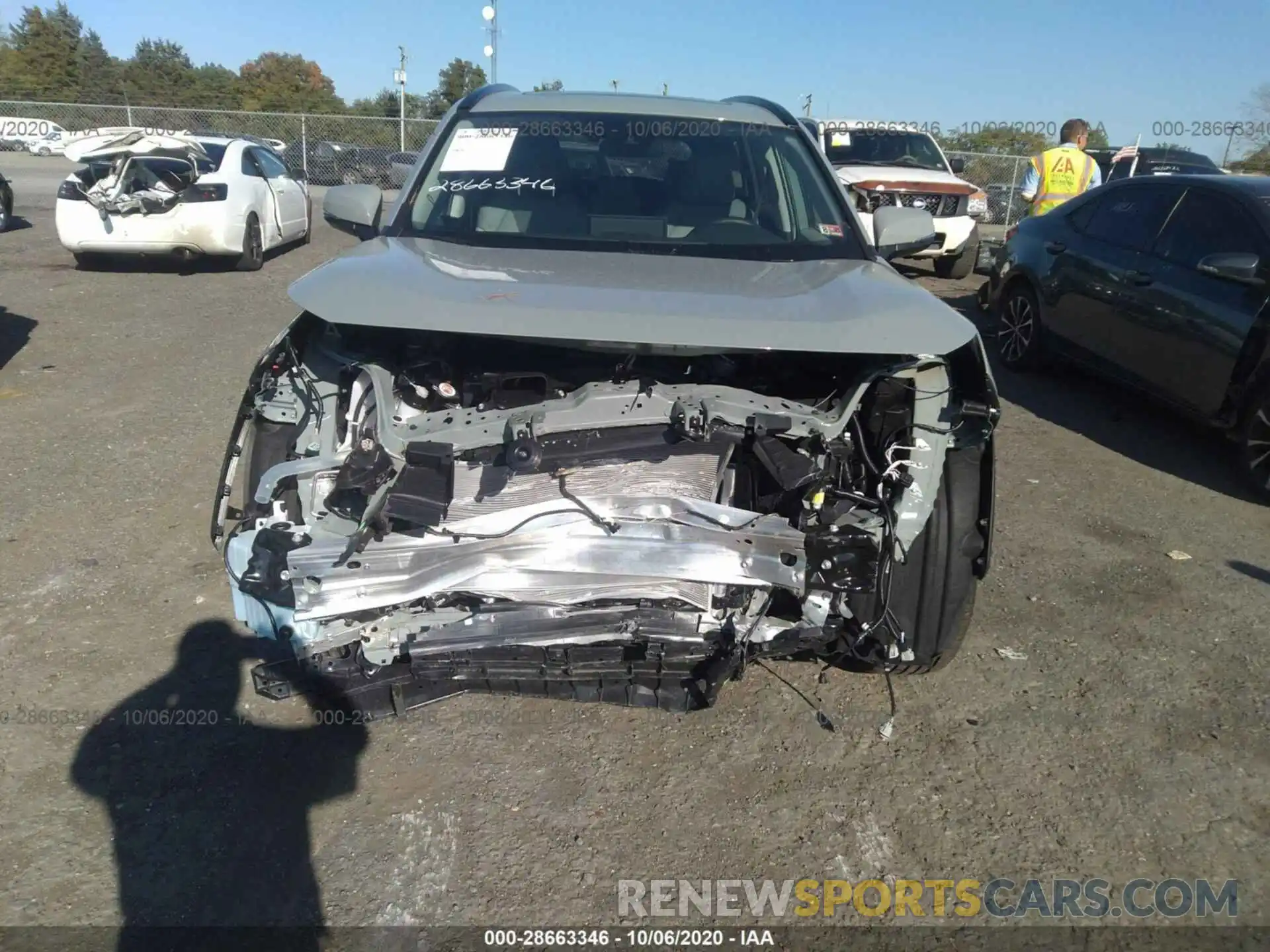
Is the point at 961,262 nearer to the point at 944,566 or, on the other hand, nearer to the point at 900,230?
the point at 900,230

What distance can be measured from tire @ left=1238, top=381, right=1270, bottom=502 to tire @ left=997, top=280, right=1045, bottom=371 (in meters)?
2.11

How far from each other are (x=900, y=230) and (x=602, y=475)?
1.99m

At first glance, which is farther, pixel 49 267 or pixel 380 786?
pixel 49 267

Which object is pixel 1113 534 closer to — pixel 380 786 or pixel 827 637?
pixel 827 637

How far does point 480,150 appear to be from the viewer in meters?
4.00

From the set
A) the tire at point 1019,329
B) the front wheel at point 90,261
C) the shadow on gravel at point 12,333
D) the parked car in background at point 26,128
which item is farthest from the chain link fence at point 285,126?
the tire at point 1019,329

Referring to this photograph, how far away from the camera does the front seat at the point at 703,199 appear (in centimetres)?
372

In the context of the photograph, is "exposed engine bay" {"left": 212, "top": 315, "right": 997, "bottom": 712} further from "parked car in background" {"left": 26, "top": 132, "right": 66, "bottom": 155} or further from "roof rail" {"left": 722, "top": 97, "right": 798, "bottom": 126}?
"parked car in background" {"left": 26, "top": 132, "right": 66, "bottom": 155}

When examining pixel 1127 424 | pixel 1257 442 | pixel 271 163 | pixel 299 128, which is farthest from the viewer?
pixel 299 128

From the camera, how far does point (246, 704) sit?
10.4 feet

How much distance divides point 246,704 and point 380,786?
66cm

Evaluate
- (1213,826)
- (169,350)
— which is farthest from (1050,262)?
(169,350)

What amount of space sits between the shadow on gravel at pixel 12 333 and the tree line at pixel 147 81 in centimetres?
4026

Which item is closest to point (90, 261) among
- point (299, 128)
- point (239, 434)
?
point (239, 434)
